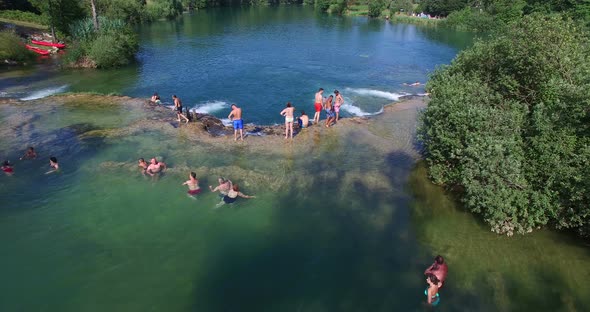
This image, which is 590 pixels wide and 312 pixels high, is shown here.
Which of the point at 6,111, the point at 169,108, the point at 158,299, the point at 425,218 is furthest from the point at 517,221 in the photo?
the point at 6,111

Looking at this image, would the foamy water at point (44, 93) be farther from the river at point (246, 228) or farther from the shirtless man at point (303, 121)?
the shirtless man at point (303, 121)

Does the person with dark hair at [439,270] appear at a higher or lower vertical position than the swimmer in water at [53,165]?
lower

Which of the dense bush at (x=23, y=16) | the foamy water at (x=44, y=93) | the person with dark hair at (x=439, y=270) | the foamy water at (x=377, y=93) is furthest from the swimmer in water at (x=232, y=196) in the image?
the dense bush at (x=23, y=16)

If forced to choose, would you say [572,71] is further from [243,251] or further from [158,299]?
[158,299]

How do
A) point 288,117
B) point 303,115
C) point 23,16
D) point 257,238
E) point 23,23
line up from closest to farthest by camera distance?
point 257,238, point 288,117, point 303,115, point 23,23, point 23,16

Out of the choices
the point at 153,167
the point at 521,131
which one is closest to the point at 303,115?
the point at 153,167

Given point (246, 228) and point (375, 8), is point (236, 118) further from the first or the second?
point (375, 8)
